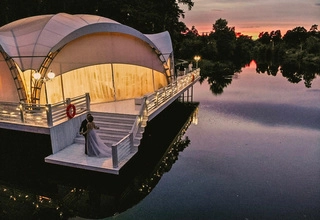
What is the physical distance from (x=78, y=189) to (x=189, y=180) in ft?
15.5

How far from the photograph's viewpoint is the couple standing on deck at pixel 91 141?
11.4 meters

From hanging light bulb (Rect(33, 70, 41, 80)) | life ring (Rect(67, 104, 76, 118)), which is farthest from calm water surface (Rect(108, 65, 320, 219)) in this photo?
hanging light bulb (Rect(33, 70, 41, 80))

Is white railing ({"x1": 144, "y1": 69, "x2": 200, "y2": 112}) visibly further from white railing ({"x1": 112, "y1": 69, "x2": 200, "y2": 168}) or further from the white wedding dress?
the white wedding dress

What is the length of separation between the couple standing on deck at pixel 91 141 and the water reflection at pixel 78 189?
41.6 inches

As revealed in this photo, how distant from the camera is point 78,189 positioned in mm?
11078

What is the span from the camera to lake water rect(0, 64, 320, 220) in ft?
32.0

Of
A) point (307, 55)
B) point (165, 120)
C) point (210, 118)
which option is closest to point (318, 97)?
point (210, 118)

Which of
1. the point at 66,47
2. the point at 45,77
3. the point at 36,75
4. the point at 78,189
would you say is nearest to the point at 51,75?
the point at 36,75

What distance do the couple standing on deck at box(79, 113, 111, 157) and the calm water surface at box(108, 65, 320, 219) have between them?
9.14 ft

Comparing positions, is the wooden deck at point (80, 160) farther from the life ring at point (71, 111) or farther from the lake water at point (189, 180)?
the life ring at point (71, 111)

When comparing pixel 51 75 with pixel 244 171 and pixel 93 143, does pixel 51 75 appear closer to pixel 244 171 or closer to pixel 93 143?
pixel 93 143

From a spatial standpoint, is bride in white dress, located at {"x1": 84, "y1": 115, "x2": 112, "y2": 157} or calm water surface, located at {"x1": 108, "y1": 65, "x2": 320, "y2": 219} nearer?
calm water surface, located at {"x1": 108, "y1": 65, "x2": 320, "y2": 219}

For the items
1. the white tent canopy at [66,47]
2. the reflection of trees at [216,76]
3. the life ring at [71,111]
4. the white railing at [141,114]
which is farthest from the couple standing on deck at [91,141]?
the reflection of trees at [216,76]

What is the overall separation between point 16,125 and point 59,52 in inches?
180
